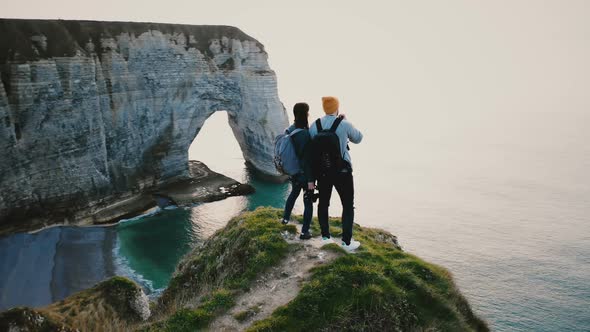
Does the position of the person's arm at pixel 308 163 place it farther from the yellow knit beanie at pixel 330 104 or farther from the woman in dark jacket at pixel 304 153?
the yellow knit beanie at pixel 330 104

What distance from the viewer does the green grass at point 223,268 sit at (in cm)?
870

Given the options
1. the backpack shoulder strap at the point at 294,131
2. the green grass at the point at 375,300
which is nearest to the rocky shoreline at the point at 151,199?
the backpack shoulder strap at the point at 294,131

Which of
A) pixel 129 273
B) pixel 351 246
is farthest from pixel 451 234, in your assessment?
pixel 351 246

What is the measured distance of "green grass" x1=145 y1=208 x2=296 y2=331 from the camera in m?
8.70

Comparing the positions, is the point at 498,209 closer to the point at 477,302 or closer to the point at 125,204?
the point at 477,302

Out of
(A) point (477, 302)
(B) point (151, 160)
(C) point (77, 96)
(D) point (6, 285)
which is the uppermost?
(C) point (77, 96)

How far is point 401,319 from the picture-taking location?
8.44 m

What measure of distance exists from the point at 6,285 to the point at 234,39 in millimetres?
33004

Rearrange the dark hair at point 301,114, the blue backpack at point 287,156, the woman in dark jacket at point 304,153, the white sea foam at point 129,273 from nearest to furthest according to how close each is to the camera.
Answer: the woman in dark jacket at point 304,153
the dark hair at point 301,114
the blue backpack at point 287,156
the white sea foam at point 129,273

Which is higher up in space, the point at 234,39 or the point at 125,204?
the point at 234,39

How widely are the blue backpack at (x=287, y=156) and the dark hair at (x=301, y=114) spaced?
173 millimetres

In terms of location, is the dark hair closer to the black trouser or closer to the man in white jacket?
the man in white jacket

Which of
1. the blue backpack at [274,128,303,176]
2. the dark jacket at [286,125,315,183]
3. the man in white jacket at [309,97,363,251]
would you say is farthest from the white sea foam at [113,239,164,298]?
the man in white jacket at [309,97,363,251]

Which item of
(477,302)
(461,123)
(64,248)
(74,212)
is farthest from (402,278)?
(461,123)
